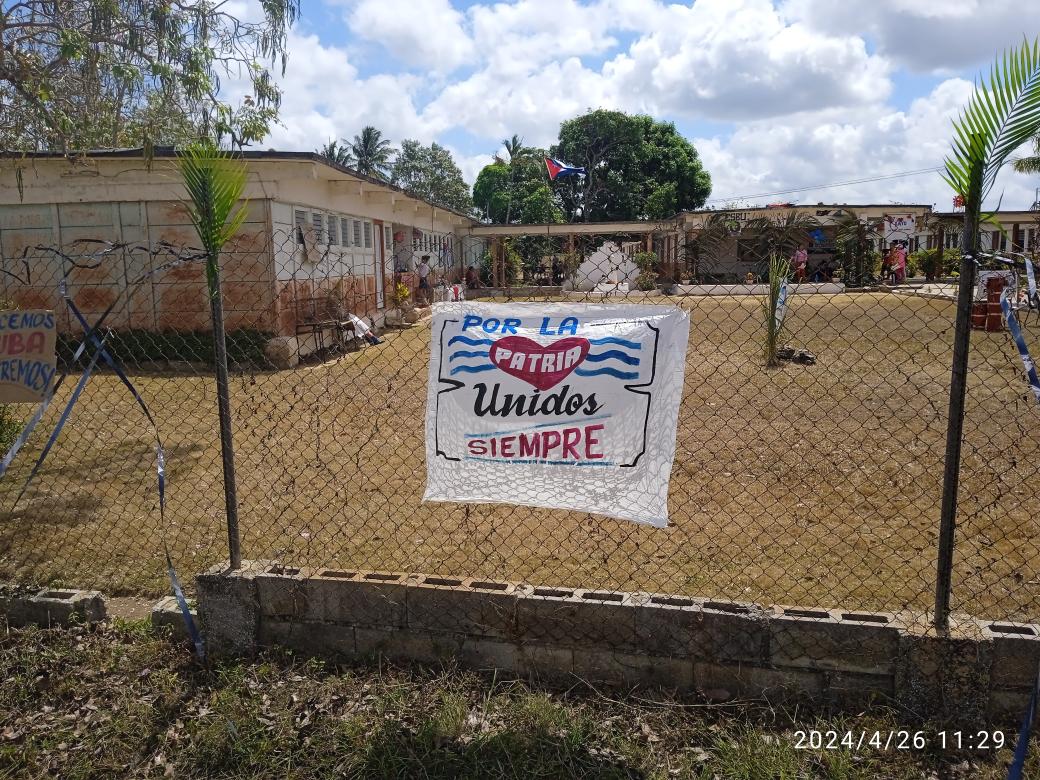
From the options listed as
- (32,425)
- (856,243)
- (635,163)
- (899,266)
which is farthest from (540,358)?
(635,163)

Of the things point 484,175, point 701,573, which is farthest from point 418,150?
point 701,573

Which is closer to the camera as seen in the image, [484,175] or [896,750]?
[896,750]

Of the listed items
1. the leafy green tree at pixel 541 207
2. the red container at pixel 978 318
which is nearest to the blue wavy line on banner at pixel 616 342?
the red container at pixel 978 318

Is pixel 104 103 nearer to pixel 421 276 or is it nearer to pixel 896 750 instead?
pixel 896 750

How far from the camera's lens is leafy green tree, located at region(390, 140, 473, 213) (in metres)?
52.5

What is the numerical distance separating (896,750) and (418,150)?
5850 cm

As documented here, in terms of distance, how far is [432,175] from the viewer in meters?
53.8

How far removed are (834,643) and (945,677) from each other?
0.37 metres

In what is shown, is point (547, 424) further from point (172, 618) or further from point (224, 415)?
point (172, 618)

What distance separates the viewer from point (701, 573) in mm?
4043

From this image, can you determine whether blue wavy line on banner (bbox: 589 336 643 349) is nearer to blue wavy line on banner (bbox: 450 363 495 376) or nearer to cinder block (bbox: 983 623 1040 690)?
blue wavy line on banner (bbox: 450 363 495 376)

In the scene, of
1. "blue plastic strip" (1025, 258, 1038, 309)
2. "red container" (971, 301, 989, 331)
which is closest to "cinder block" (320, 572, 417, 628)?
"blue plastic strip" (1025, 258, 1038, 309)

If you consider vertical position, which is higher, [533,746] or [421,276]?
[421,276]
